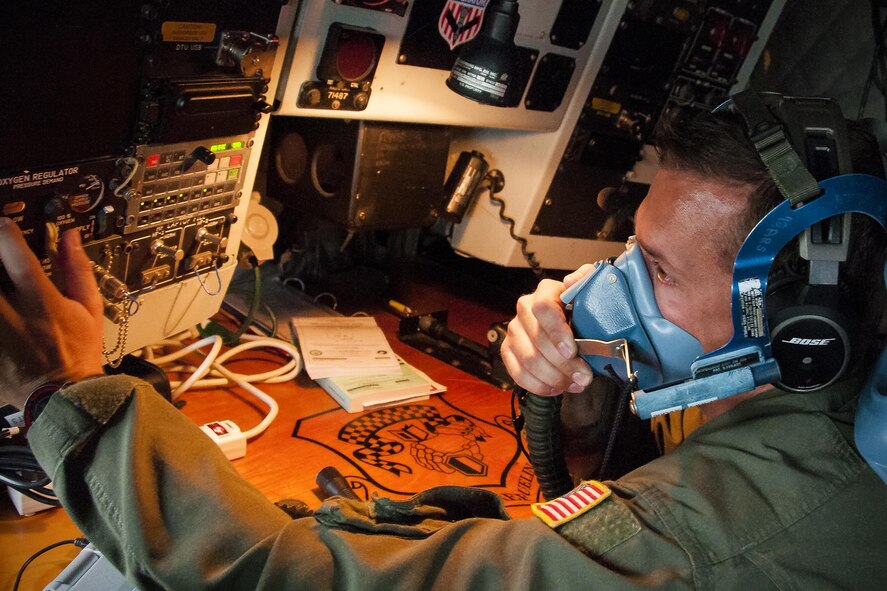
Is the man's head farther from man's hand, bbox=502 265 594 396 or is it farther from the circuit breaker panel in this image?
the circuit breaker panel

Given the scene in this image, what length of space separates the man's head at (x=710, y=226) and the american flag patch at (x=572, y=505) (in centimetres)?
28

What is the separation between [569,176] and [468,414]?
0.71 meters

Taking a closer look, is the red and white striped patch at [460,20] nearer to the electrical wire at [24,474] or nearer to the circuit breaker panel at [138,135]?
the circuit breaker panel at [138,135]

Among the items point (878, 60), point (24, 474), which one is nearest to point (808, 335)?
point (24, 474)

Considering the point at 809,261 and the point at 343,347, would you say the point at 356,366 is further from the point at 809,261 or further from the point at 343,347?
the point at 809,261

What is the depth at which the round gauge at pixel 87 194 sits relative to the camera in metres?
1.17

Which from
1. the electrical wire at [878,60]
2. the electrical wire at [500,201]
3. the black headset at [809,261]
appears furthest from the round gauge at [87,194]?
the electrical wire at [878,60]

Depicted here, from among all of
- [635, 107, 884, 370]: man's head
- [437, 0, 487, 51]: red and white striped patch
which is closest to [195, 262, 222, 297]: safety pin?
[437, 0, 487, 51]: red and white striped patch

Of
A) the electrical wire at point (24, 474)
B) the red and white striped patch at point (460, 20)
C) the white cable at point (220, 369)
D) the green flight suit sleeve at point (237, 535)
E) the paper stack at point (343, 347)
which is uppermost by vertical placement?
the red and white striped patch at point (460, 20)

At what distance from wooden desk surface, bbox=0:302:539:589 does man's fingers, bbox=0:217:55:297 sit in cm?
35

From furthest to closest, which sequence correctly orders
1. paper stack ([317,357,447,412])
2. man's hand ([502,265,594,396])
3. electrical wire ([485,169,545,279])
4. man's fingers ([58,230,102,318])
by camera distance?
1. electrical wire ([485,169,545,279])
2. paper stack ([317,357,447,412])
3. man's hand ([502,265,594,396])
4. man's fingers ([58,230,102,318])

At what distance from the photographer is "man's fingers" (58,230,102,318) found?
1146mm

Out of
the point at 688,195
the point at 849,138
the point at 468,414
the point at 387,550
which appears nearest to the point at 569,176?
the point at 468,414

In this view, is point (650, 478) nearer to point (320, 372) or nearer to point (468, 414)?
point (468, 414)
